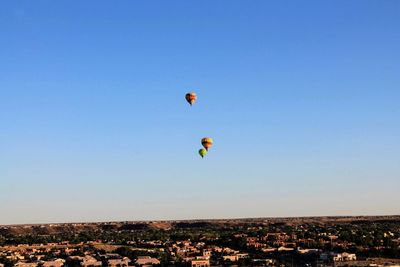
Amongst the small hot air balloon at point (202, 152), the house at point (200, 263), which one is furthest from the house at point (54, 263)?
the small hot air balloon at point (202, 152)

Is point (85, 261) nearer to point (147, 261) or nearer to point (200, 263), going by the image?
point (147, 261)

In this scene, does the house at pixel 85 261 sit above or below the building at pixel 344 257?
below

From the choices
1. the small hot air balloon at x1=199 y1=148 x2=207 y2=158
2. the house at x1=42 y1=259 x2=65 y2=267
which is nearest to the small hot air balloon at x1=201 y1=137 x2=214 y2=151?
the small hot air balloon at x1=199 y1=148 x2=207 y2=158

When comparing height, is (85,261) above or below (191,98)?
below

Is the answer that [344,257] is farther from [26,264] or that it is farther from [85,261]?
[26,264]

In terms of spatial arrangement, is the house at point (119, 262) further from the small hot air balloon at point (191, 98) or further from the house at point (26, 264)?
the small hot air balloon at point (191, 98)

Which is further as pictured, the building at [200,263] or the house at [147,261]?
the house at [147,261]

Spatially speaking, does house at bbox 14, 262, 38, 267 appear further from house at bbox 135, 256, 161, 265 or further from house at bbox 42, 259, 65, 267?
house at bbox 135, 256, 161, 265

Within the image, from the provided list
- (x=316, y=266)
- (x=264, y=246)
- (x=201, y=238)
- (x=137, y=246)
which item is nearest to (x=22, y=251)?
(x=137, y=246)

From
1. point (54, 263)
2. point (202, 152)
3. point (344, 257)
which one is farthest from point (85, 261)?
point (344, 257)

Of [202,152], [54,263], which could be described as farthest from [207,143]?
[54,263]

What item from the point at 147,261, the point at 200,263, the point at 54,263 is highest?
the point at 147,261

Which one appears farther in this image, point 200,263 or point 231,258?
point 231,258

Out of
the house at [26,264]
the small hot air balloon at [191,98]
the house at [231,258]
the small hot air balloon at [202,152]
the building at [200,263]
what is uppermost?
the small hot air balloon at [191,98]
